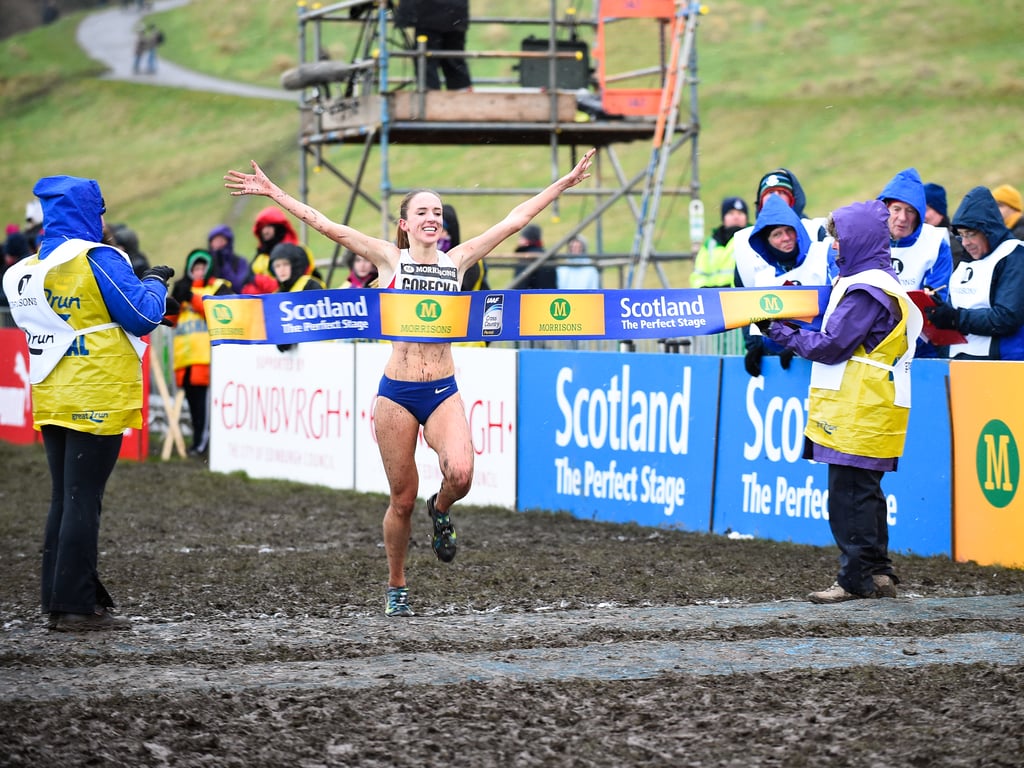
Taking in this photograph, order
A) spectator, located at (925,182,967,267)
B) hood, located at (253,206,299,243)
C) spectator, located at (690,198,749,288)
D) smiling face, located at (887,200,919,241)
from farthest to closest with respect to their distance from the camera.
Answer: hood, located at (253,206,299,243) → spectator, located at (690,198,749,288) → spectator, located at (925,182,967,267) → smiling face, located at (887,200,919,241)

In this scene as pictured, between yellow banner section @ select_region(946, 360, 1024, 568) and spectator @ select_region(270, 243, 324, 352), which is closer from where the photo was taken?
yellow banner section @ select_region(946, 360, 1024, 568)

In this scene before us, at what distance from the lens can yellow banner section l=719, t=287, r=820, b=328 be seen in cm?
917

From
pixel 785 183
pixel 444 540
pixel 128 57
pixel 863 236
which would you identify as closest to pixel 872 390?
pixel 863 236

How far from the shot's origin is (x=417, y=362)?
8344mm

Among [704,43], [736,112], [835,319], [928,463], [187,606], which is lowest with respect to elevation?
[187,606]

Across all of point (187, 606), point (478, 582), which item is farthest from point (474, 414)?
point (187, 606)

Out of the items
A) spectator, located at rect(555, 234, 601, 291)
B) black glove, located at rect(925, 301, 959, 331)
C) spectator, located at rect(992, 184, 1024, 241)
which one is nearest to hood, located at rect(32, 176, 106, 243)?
black glove, located at rect(925, 301, 959, 331)

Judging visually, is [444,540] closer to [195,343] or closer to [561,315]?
[561,315]

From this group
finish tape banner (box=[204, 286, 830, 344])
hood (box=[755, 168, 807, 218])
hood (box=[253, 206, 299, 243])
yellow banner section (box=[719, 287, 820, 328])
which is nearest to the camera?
finish tape banner (box=[204, 286, 830, 344])

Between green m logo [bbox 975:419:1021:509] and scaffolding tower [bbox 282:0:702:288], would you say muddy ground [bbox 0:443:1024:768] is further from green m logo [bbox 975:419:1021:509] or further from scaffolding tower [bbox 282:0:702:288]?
scaffolding tower [bbox 282:0:702:288]

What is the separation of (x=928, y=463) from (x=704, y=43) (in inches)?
2177

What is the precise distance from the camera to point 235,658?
23.9ft

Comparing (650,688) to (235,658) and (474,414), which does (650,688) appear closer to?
(235,658)

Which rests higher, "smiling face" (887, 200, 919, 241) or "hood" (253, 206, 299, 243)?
"hood" (253, 206, 299, 243)
